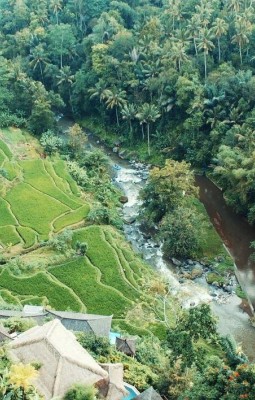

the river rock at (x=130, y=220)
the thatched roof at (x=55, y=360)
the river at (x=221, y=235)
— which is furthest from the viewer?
the river rock at (x=130, y=220)

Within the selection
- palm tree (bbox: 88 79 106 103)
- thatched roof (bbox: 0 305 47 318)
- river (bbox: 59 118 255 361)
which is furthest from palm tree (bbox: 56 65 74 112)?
thatched roof (bbox: 0 305 47 318)

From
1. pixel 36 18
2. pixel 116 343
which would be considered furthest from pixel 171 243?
pixel 36 18

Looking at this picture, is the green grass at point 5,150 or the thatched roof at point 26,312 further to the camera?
the green grass at point 5,150

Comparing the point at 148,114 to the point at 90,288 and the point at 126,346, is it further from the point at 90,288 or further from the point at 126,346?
the point at 126,346

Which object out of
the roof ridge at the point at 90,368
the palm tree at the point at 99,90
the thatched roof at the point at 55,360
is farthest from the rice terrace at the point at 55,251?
the palm tree at the point at 99,90

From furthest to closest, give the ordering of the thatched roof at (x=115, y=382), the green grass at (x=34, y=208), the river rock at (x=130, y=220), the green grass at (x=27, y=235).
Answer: the river rock at (x=130, y=220), the green grass at (x=34, y=208), the green grass at (x=27, y=235), the thatched roof at (x=115, y=382)

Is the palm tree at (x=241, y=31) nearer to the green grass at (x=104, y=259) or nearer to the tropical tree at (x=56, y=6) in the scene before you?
the green grass at (x=104, y=259)

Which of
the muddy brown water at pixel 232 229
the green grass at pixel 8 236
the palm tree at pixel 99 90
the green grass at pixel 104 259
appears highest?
the palm tree at pixel 99 90

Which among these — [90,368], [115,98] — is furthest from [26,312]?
[115,98]

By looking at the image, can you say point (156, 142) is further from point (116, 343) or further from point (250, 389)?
point (250, 389)
